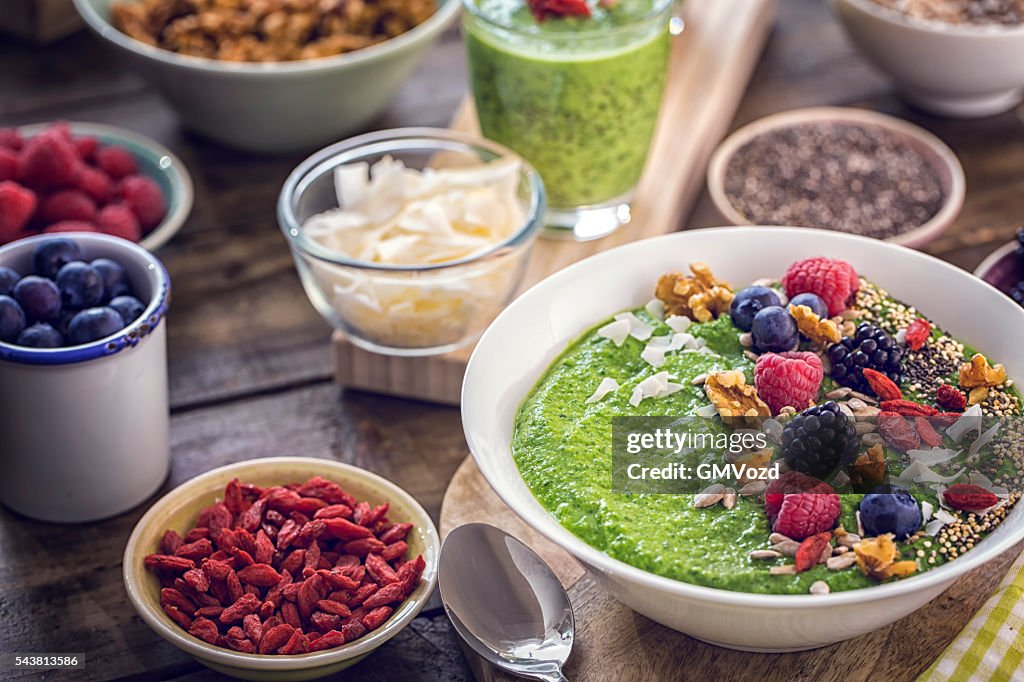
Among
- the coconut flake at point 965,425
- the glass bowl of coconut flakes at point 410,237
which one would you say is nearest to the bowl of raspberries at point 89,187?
the glass bowl of coconut flakes at point 410,237

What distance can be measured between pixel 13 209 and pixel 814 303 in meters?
1.34

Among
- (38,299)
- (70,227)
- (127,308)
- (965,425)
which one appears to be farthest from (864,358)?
(70,227)

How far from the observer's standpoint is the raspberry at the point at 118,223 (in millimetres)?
2057

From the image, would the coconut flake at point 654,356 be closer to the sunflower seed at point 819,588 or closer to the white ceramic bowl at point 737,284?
the white ceramic bowl at point 737,284

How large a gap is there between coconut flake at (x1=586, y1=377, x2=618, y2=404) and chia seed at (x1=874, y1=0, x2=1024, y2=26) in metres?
1.34

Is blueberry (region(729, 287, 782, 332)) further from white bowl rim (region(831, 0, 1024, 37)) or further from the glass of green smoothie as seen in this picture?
white bowl rim (region(831, 0, 1024, 37))

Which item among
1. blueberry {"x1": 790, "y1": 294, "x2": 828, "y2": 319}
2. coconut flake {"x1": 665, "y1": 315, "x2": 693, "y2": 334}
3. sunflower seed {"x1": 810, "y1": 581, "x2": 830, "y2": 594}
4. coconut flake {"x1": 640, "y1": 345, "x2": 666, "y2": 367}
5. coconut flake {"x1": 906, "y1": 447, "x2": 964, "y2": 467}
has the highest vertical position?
blueberry {"x1": 790, "y1": 294, "x2": 828, "y2": 319}

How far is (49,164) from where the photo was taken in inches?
81.7

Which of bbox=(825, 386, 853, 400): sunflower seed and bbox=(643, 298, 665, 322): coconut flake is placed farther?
bbox=(643, 298, 665, 322): coconut flake

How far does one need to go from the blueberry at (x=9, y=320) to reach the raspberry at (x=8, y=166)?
601 millimetres

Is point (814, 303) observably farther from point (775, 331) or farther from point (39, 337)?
point (39, 337)

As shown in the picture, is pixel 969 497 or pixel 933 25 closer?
pixel 969 497

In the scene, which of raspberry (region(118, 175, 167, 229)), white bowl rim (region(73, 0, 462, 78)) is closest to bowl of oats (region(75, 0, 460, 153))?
white bowl rim (region(73, 0, 462, 78))

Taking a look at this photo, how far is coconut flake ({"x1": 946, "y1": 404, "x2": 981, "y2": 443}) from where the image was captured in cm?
143
